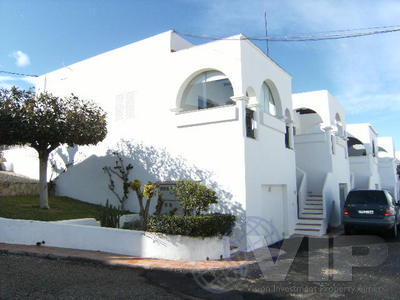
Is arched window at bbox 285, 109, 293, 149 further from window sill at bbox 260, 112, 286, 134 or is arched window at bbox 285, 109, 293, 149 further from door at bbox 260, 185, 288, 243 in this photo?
door at bbox 260, 185, 288, 243

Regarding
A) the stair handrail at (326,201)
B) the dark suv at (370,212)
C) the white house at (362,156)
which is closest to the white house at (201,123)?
the stair handrail at (326,201)

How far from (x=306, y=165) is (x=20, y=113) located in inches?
493

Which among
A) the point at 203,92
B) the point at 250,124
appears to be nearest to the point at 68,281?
the point at 250,124

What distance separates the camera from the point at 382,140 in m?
29.3

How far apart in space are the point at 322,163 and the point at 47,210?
475 inches

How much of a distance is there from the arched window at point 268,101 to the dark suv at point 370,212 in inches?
168

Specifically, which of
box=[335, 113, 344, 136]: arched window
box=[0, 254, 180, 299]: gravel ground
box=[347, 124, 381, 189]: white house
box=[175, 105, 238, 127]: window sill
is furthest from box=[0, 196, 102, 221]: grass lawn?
box=[347, 124, 381, 189]: white house

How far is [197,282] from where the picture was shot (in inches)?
265

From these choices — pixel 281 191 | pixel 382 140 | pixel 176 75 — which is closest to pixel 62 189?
pixel 176 75

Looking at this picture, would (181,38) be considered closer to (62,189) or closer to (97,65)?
(97,65)

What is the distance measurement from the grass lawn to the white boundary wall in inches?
34.8

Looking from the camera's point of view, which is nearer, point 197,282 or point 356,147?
→ point 197,282

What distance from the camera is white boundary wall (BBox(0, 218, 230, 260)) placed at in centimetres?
838

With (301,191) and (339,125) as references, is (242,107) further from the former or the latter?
(339,125)
